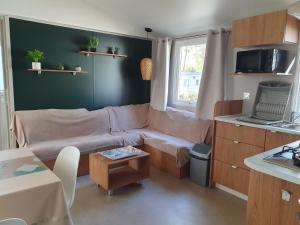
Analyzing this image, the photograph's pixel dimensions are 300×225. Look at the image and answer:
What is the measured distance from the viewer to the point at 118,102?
441cm

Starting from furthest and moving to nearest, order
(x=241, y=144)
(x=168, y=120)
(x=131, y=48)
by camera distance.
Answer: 1. (x=131, y=48)
2. (x=168, y=120)
3. (x=241, y=144)

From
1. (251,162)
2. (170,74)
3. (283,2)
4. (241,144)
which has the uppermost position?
(283,2)

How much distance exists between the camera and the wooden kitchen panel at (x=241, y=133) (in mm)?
2486

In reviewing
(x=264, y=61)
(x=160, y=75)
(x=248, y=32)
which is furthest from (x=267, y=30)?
(x=160, y=75)

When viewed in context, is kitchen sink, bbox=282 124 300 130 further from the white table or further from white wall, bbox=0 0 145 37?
white wall, bbox=0 0 145 37

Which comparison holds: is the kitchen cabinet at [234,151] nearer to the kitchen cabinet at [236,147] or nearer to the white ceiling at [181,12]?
the kitchen cabinet at [236,147]

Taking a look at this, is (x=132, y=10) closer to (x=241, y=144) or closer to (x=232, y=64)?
(x=232, y=64)

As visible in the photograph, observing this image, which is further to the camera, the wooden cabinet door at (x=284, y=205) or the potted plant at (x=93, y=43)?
the potted plant at (x=93, y=43)

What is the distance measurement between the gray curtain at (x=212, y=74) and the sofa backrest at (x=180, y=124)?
16cm

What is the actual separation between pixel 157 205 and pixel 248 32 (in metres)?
2.24

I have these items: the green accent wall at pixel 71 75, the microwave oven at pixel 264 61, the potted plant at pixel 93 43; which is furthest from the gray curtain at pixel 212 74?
the potted plant at pixel 93 43

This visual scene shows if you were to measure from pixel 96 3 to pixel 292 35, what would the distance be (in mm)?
2818

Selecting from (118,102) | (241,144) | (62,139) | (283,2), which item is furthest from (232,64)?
(62,139)

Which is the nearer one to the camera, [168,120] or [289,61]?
[289,61]
